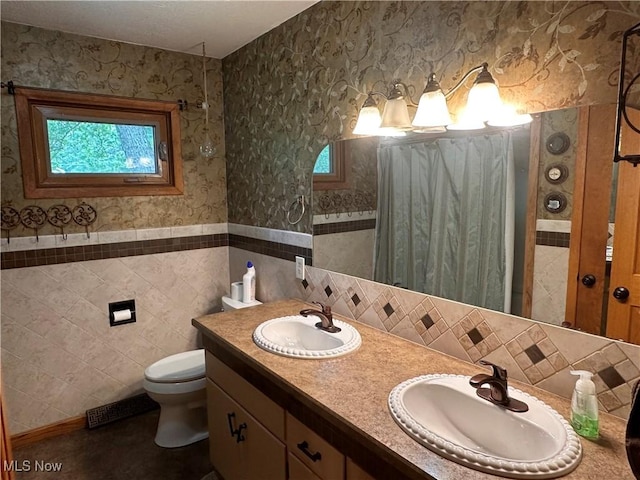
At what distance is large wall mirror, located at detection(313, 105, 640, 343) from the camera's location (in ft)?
3.65

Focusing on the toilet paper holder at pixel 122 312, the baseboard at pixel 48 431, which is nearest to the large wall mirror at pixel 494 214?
the toilet paper holder at pixel 122 312

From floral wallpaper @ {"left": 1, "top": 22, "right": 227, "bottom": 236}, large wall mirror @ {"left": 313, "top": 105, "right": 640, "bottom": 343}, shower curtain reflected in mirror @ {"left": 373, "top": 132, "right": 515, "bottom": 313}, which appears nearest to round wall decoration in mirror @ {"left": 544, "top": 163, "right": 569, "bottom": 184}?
large wall mirror @ {"left": 313, "top": 105, "right": 640, "bottom": 343}

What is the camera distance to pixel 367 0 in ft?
5.60

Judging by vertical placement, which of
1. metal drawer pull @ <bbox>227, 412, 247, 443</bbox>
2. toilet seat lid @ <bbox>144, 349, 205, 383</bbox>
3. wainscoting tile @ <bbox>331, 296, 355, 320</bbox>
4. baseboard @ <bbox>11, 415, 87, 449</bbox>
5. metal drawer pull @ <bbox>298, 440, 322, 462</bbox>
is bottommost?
baseboard @ <bbox>11, 415, 87, 449</bbox>

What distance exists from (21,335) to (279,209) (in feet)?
5.33

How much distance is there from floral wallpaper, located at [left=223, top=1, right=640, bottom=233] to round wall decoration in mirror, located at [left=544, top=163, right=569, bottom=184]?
178 millimetres

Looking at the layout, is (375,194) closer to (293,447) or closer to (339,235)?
(339,235)

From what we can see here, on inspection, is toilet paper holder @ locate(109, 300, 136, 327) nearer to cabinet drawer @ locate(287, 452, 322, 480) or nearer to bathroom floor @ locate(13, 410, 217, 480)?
bathroom floor @ locate(13, 410, 217, 480)

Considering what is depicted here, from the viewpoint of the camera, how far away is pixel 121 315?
2553 mm

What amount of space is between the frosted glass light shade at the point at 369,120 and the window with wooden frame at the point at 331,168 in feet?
0.66

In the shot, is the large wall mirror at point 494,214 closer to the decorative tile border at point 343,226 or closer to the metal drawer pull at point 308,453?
the decorative tile border at point 343,226

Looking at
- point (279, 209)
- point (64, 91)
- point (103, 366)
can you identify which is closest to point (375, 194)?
point (279, 209)

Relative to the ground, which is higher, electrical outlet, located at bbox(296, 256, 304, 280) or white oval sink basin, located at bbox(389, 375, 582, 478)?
electrical outlet, located at bbox(296, 256, 304, 280)

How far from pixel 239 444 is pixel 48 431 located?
1.50m
